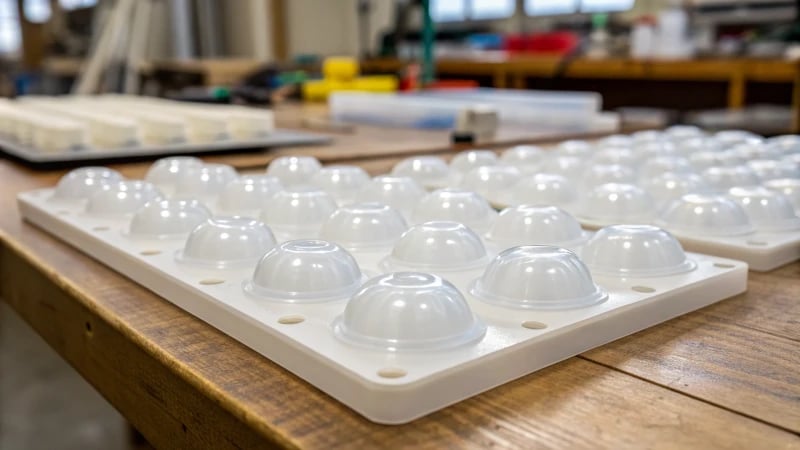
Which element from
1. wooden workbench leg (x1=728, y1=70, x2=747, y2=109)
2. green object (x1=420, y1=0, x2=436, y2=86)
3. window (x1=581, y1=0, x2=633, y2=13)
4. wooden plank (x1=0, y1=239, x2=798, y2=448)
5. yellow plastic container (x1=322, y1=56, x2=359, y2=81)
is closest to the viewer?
wooden plank (x1=0, y1=239, x2=798, y2=448)

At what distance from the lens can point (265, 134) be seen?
136 cm

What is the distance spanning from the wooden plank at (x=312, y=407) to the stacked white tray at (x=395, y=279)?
0.5 inches

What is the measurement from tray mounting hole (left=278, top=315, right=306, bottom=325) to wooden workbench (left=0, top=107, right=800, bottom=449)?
0.02 m

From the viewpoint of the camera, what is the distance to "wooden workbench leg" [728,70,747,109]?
3.38 meters

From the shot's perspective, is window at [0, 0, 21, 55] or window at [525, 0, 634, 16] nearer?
window at [525, 0, 634, 16]

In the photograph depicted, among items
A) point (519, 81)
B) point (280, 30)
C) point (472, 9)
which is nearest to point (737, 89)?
point (519, 81)

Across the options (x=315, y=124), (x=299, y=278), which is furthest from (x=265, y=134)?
(x=299, y=278)

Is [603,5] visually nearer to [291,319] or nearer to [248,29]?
[248,29]

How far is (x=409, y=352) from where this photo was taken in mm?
386

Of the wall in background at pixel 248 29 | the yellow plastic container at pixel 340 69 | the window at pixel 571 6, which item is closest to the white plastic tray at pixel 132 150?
the yellow plastic container at pixel 340 69

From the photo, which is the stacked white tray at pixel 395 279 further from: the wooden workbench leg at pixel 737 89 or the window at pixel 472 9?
the window at pixel 472 9

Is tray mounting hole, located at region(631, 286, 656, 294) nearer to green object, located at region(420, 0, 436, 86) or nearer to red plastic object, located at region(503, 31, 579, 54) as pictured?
green object, located at region(420, 0, 436, 86)

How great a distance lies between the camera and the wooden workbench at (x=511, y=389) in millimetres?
338

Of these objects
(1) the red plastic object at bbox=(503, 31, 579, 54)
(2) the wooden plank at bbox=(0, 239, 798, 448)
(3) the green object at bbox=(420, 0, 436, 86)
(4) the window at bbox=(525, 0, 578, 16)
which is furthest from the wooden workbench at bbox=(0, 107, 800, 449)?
(4) the window at bbox=(525, 0, 578, 16)
